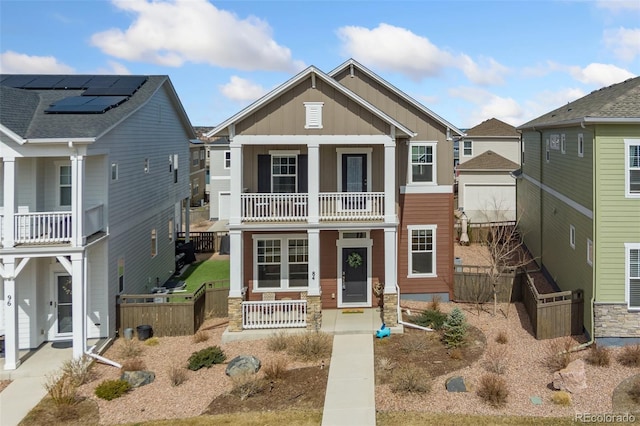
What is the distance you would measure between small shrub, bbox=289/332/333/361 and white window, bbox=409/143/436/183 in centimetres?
816

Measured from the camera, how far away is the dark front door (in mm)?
19391

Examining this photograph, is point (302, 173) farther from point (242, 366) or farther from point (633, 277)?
A: point (633, 277)

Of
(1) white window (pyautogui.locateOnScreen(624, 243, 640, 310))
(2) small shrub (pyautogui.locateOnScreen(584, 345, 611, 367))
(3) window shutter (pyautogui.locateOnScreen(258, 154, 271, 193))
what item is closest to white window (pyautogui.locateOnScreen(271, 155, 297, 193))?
(3) window shutter (pyautogui.locateOnScreen(258, 154, 271, 193))

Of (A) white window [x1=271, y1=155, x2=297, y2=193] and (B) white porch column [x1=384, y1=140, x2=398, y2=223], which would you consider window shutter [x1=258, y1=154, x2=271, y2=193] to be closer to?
(A) white window [x1=271, y1=155, x2=297, y2=193]

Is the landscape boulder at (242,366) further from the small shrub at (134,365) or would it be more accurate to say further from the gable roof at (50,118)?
the gable roof at (50,118)

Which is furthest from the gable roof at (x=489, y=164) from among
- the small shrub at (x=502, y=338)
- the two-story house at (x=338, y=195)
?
the small shrub at (x=502, y=338)

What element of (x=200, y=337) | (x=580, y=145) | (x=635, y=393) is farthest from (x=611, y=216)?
(x=200, y=337)

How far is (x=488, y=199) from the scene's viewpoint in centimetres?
3831

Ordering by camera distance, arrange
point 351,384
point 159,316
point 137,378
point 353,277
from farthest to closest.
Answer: point 353,277 → point 159,316 → point 137,378 → point 351,384

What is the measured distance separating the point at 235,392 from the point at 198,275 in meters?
14.0

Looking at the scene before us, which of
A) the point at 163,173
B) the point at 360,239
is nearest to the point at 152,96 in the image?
the point at 163,173

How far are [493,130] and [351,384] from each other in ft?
118

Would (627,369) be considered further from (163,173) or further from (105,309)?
(163,173)

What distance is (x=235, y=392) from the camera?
12.5 metres
